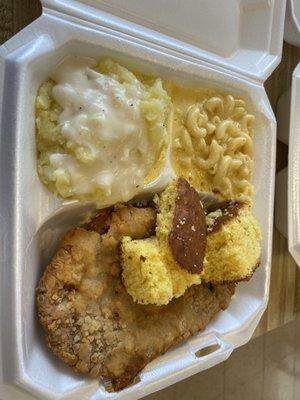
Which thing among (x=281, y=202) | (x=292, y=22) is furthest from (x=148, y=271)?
(x=292, y=22)

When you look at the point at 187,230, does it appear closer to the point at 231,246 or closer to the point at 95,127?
the point at 231,246

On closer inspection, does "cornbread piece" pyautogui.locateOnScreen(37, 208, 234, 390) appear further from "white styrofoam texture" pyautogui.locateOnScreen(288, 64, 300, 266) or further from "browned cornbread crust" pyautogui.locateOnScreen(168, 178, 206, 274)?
"white styrofoam texture" pyautogui.locateOnScreen(288, 64, 300, 266)

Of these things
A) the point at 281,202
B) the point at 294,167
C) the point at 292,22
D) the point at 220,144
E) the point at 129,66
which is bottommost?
the point at 281,202

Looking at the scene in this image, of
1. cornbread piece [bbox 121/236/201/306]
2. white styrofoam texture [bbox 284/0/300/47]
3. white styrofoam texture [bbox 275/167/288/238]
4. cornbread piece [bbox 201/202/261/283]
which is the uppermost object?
white styrofoam texture [bbox 284/0/300/47]

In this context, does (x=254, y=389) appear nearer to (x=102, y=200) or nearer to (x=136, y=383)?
(x=136, y=383)

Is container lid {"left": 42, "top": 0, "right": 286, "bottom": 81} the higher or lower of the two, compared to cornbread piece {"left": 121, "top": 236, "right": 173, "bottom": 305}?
higher

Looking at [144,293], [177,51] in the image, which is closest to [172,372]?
[144,293]

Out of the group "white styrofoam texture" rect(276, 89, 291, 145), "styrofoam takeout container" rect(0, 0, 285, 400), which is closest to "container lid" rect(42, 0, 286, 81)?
"styrofoam takeout container" rect(0, 0, 285, 400)
